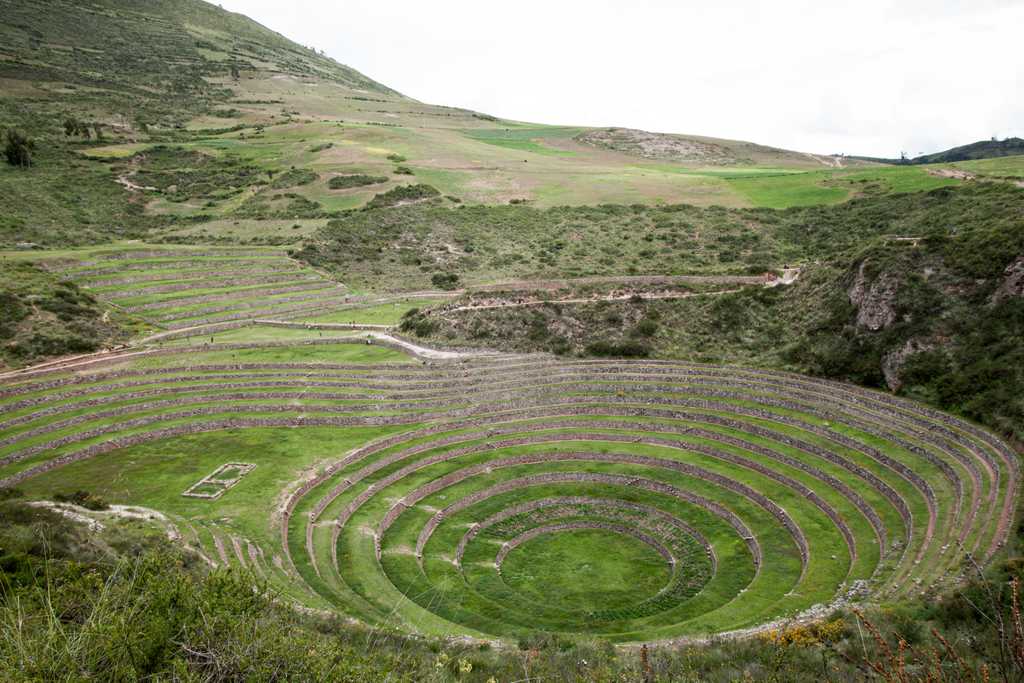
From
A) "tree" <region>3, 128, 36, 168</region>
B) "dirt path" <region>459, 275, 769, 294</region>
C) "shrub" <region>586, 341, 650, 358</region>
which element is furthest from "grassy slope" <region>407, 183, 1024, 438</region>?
"tree" <region>3, 128, 36, 168</region>

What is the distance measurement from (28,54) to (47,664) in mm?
173667

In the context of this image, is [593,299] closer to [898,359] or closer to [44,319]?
[898,359]

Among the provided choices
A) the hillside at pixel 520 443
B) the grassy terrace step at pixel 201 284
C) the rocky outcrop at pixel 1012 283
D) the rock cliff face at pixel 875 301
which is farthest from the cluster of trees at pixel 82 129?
the rocky outcrop at pixel 1012 283

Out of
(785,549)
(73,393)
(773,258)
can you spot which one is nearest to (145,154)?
(73,393)

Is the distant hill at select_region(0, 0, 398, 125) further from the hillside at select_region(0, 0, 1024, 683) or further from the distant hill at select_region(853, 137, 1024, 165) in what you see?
the distant hill at select_region(853, 137, 1024, 165)

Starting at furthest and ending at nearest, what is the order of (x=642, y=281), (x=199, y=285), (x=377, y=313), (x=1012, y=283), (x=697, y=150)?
1. (x=697, y=150)
2. (x=199, y=285)
3. (x=377, y=313)
4. (x=642, y=281)
5. (x=1012, y=283)

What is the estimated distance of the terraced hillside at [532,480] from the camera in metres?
21.9

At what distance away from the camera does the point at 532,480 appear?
30.5 metres

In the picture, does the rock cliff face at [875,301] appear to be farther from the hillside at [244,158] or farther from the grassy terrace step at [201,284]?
the grassy terrace step at [201,284]

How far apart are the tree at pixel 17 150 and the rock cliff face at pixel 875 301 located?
10261 centimetres

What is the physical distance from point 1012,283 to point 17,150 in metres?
110

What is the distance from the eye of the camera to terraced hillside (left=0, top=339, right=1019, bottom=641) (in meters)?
21.9

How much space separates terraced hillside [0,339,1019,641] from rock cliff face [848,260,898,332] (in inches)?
240

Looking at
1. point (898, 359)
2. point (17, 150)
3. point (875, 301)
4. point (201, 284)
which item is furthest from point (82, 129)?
point (898, 359)
